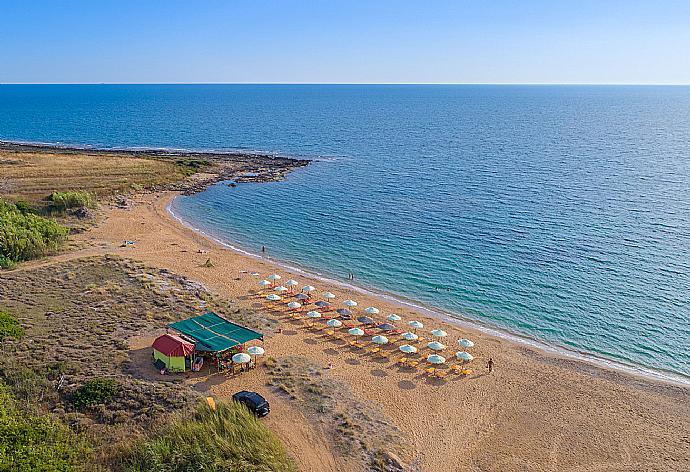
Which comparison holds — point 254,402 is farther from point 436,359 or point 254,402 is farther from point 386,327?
point 386,327

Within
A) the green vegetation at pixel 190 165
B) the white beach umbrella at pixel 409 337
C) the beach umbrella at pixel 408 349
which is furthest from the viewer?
the green vegetation at pixel 190 165

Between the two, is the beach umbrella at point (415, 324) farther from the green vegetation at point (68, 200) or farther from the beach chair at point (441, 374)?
the green vegetation at point (68, 200)

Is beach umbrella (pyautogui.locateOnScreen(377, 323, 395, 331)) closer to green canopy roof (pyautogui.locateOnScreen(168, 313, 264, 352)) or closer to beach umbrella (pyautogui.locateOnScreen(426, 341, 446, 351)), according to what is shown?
beach umbrella (pyautogui.locateOnScreen(426, 341, 446, 351))

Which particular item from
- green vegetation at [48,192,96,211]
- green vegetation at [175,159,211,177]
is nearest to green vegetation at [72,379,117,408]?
green vegetation at [48,192,96,211]

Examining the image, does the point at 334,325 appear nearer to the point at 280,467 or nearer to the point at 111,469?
the point at 280,467

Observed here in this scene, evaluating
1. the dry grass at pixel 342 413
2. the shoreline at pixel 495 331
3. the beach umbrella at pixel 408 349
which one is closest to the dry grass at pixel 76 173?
the shoreline at pixel 495 331

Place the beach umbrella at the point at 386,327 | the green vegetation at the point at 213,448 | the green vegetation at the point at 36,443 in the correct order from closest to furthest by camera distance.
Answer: the green vegetation at the point at 36,443
the green vegetation at the point at 213,448
the beach umbrella at the point at 386,327

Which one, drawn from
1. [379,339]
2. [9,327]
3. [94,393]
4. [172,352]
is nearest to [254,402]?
[172,352]

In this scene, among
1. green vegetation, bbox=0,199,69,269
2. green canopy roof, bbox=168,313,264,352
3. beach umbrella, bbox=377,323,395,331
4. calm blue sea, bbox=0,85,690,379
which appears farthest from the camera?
green vegetation, bbox=0,199,69,269
